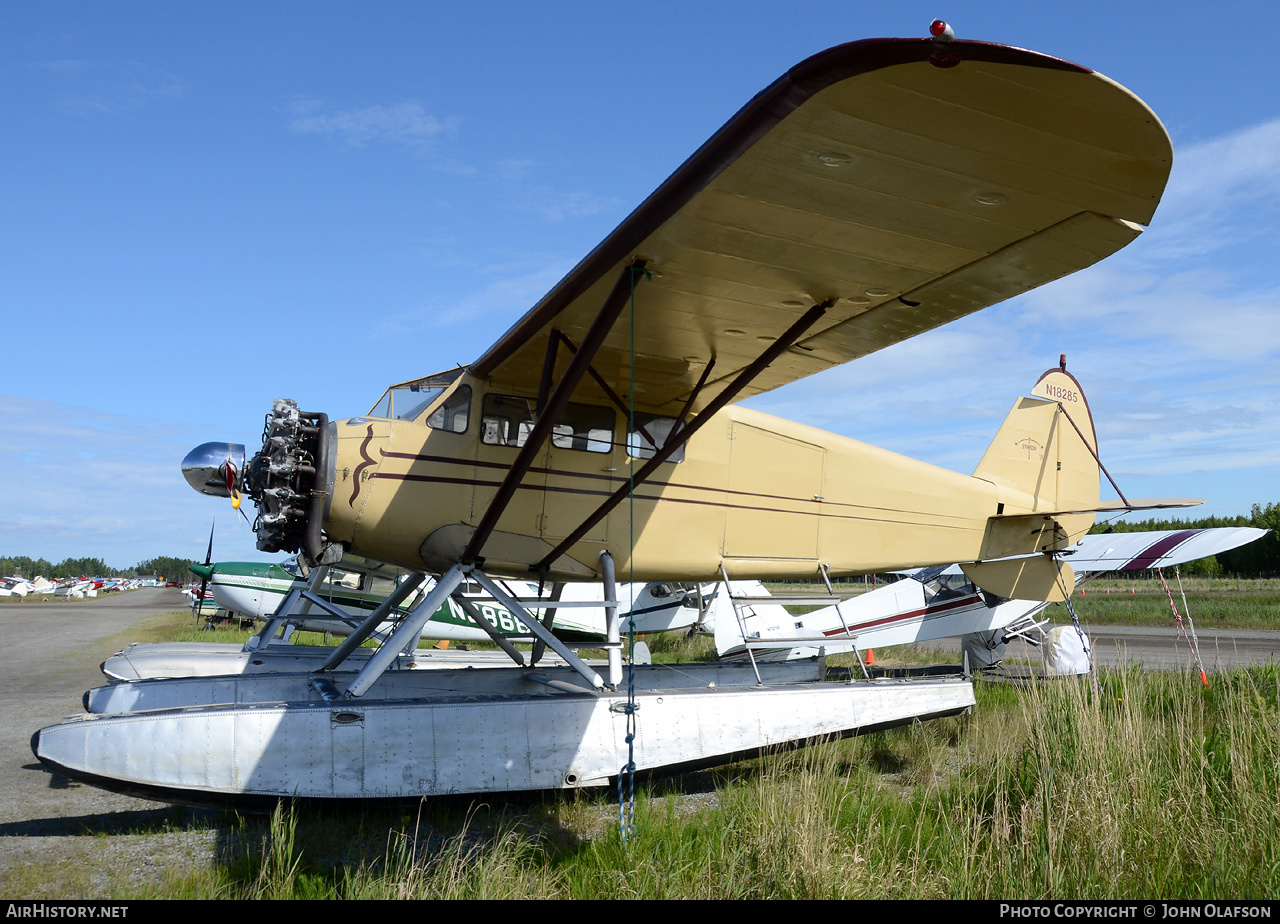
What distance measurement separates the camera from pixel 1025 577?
8.80m

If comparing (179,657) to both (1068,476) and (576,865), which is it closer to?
(576,865)

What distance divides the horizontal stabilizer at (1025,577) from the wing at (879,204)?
4119 mm

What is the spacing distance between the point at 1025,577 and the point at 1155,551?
204 inches

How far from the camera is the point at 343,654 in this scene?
6.82 m

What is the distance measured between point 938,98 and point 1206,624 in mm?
24934

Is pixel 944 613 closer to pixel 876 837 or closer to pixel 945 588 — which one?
pixel 945 588

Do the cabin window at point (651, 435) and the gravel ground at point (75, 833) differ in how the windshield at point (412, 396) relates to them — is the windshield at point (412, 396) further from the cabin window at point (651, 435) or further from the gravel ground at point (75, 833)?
the gravel ground at point (75, 833)

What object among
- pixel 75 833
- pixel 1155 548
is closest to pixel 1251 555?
pixel 1155 548

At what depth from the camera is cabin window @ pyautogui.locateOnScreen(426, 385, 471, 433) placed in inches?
242

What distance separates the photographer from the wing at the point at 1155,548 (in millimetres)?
11758

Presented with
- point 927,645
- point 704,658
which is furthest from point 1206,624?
point 704,658

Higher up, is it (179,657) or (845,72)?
(845,72)

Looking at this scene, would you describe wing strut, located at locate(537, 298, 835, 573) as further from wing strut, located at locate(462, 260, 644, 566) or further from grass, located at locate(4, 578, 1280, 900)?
grass, located at locate(4, 578, 1280, 900)

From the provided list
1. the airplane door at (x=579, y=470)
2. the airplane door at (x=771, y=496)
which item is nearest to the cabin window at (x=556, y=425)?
the airplane door at (x=579, y=470)
